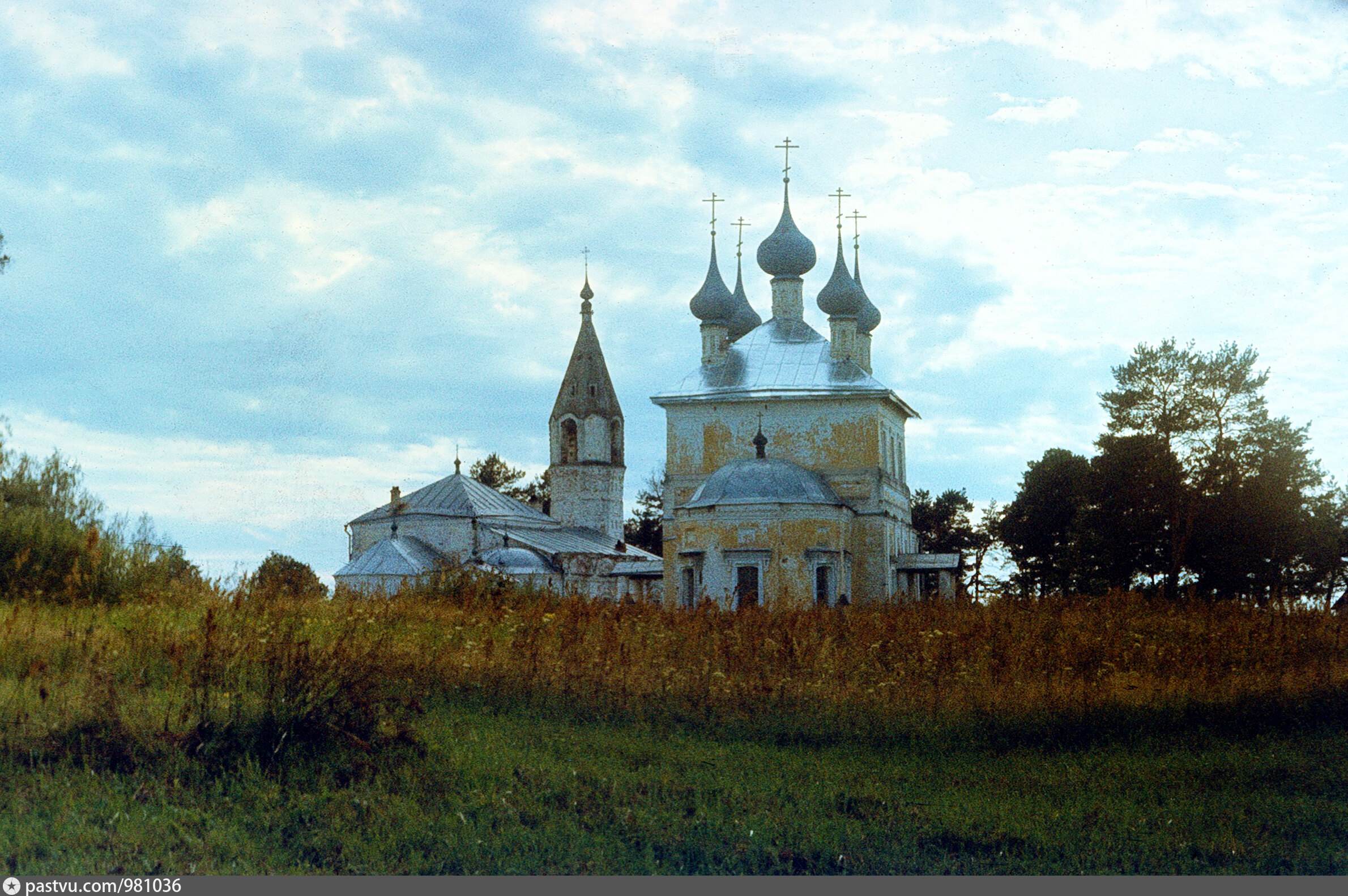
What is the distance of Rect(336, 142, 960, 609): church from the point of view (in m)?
33.0

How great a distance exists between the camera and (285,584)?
37.6ft

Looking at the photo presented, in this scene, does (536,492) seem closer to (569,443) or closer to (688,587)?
(569,443)

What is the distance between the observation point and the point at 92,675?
7.92 metres

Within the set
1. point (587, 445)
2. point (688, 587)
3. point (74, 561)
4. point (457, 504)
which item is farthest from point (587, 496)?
point (74, 561)

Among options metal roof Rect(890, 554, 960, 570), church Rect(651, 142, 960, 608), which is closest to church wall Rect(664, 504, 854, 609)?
church Rect(651, 142, 960, 608)

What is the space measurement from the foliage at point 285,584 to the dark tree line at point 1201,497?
26.1 meters

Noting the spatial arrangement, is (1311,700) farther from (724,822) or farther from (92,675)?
(92,675)

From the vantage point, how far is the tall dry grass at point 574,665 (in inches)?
297

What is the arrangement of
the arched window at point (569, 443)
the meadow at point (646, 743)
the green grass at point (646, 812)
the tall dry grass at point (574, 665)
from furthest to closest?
the arched window at point (569, 443), the tall dry grass at point (574, 665), the meadow at point (646, 743), the green grass at point (646, 812)

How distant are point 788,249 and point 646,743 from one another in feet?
110

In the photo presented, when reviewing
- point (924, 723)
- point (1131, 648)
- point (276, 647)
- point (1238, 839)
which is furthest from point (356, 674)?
point (1131, 648)

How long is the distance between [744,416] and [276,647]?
3038 centimetres

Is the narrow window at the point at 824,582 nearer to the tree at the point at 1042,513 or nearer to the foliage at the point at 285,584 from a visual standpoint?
the tree at the point at 1042,513

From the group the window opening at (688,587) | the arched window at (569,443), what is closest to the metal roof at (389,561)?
the arched window at (569,443)
